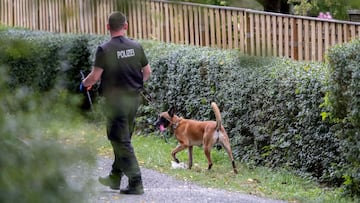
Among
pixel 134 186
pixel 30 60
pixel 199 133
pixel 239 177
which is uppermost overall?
pixel 30 60

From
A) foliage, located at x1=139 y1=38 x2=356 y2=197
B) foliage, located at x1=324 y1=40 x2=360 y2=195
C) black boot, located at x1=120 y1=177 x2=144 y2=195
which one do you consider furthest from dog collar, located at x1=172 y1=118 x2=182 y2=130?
black boot, located at x1=120 y1=177 x2=144 y2=195

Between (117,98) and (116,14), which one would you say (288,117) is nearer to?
(117,98)

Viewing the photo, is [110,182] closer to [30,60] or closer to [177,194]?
[30,60]

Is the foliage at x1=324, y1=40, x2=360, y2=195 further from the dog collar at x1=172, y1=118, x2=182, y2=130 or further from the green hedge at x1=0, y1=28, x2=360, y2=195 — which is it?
the dog collar at x1=172, y1=118, x2=182, y2=130

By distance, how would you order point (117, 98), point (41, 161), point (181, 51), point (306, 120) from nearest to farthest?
point (41, 161), point (117, 98), point (306, 120), point (181, 51)

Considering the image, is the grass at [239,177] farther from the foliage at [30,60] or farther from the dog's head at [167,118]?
the foliage at [30,60]

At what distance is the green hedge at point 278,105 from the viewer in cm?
994

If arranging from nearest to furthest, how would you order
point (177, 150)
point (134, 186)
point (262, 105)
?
point (134, 186) → point (177, 150) → point (262, 105)

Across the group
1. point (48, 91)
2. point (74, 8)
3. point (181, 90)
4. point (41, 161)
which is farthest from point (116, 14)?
point (181, 90)

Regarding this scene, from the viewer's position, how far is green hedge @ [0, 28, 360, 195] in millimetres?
9938

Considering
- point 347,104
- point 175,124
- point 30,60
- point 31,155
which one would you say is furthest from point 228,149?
point 31,155

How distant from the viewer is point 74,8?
6.23 ft

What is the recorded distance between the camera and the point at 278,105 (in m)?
11.8

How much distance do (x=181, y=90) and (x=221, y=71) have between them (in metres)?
1.53
